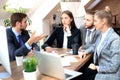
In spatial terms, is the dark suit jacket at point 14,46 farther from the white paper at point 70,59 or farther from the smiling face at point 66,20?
the smiling face at point 66,20

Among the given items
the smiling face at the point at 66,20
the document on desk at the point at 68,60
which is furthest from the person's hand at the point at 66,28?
the document on desk at the point at 68,60

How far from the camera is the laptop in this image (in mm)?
1590

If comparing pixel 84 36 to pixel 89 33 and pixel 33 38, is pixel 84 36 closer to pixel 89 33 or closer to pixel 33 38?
pixel 89 33

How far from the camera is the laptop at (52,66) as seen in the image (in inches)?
62.6

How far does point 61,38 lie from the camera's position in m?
3.15

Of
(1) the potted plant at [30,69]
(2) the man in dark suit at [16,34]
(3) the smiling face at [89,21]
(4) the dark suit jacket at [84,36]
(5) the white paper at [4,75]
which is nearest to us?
(1) the potted plant at [30,69]

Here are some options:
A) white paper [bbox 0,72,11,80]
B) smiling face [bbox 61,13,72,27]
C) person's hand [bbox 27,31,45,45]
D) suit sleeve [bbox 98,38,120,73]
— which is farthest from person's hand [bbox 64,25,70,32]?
white paper [bbox 0,72,11,80]

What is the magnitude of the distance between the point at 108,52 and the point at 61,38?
1058mm

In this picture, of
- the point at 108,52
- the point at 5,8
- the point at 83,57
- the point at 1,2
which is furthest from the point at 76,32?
the point at 5,8

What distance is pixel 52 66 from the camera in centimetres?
166

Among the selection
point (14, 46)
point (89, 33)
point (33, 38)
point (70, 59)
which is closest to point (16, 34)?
point (14, 46)

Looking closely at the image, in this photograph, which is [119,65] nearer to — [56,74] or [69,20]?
[56,74]

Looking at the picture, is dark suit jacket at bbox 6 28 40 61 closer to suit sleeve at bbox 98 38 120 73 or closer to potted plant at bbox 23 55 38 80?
potted plant at bbox 23 55 38 80

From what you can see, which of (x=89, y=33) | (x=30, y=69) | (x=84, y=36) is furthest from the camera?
(x=84, y=36)
